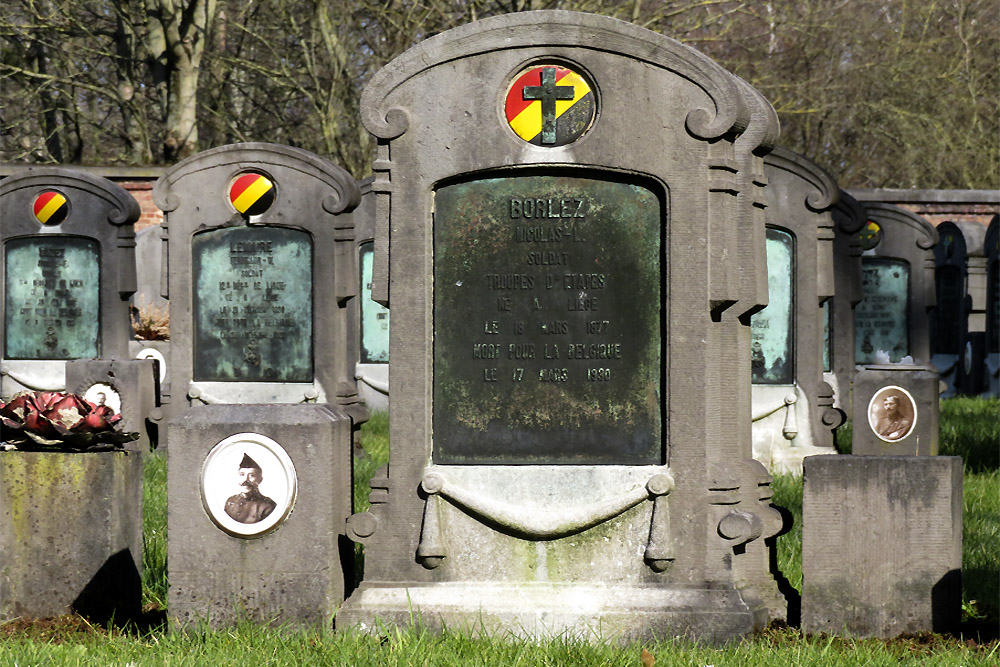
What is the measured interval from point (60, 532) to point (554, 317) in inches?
86.8

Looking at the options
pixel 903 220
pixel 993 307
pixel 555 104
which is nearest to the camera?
pixel 555 104

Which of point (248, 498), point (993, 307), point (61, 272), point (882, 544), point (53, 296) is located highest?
point (61, 272)

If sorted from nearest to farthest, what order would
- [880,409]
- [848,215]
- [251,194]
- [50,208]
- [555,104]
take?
[555,104], [880,409], [251,194], [848,215], [50,208]

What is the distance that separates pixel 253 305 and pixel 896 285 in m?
6.08

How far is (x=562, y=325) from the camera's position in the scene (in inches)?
205

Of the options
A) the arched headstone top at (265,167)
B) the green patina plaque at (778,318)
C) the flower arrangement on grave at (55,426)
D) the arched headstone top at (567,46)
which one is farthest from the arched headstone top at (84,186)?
the arched headstone top at (567,46)

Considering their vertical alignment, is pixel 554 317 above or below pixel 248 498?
above

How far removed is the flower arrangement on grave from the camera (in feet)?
17.8

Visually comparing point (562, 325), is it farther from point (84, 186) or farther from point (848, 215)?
point (84, 186)

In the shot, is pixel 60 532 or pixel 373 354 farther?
pixel 373 354

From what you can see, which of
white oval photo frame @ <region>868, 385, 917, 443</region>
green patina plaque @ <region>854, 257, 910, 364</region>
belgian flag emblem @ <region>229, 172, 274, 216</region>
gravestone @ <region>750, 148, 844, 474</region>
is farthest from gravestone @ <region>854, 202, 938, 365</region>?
belgian flag emblem @ <region>229, 172, 274, 216</region>

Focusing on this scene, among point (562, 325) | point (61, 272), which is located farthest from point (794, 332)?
point (61, 272)

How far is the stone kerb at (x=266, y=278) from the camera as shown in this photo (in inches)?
404

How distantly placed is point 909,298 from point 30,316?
8014 millimetres
